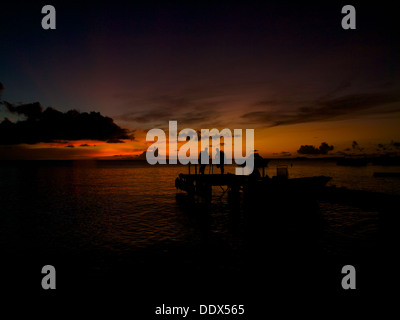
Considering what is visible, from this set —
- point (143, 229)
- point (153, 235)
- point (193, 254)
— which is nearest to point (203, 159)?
point (143, 229)

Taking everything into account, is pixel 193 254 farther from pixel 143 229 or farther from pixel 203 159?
pixel 203 159

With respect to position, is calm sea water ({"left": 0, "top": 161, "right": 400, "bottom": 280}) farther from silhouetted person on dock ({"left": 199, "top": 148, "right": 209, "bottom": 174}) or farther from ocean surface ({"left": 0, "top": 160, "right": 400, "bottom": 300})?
silhouetted person on dock ({"left": 199, "top": 148, "right": 209, "bottom": 174})

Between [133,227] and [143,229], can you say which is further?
[133,227]

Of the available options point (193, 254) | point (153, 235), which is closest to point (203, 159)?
point (153, 235)

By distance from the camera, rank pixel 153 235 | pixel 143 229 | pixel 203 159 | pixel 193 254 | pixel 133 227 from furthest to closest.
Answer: pixel 203 159
pixel 133 227
pixel 143 229
pixel 153 235
pixel 193 254

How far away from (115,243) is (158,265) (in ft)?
18.1

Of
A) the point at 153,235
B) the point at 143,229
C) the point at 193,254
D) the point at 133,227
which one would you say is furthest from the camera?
the point at 133,227

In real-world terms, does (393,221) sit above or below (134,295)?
above

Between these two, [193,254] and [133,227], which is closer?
[193,254]

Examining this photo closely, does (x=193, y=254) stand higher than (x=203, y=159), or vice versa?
(x=203, y=159)

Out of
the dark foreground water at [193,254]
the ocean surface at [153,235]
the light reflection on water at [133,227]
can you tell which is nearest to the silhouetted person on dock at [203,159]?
the light reflection on water at [133,227]

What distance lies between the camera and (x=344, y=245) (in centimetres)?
1697
